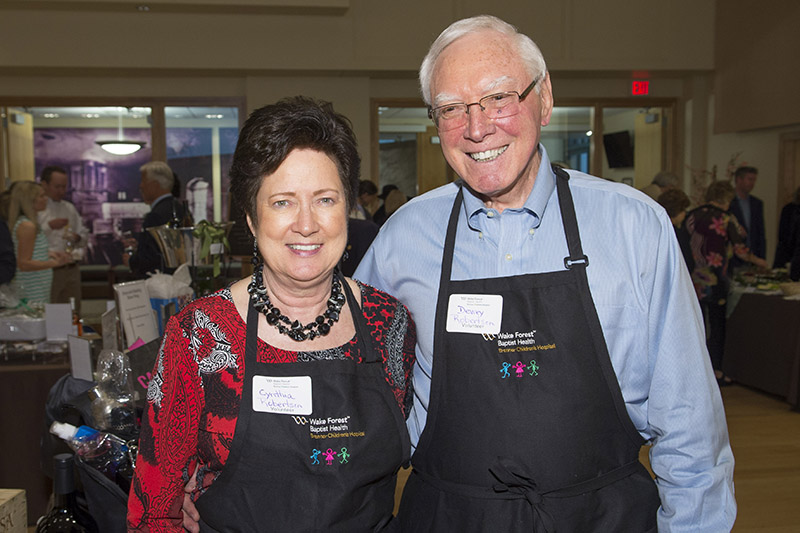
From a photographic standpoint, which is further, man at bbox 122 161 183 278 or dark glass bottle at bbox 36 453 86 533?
man at bbox 122 161 183 278

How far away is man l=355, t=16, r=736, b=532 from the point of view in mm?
1333

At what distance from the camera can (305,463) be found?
1276 mm

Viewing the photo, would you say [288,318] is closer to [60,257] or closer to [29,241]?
[60,257]

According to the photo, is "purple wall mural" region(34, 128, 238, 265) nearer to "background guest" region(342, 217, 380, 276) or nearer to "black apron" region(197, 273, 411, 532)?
"background guest" region(342, 217, 380, 276)

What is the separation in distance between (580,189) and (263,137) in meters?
0.67

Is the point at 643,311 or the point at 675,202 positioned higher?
the point at 675,202

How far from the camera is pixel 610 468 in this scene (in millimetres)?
1377

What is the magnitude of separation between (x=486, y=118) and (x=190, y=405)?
2.62ft

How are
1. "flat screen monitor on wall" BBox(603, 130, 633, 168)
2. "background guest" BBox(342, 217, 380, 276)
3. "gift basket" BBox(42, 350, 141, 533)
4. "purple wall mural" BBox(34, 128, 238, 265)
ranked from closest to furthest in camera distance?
1. "gift basket" BBox(42, 350, 141, 533)
2. "background guest" BBox(342, 217, 380, 276)
3. "purple wall mural" BBox(34, 128, 238, 265)
4. "flat screen monitor on wall" BBox(603, 130, 633, 168)

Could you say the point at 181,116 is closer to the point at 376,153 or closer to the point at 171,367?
the point at 376,153

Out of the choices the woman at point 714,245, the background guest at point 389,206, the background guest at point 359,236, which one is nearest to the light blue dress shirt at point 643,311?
the background guest at point 359,236

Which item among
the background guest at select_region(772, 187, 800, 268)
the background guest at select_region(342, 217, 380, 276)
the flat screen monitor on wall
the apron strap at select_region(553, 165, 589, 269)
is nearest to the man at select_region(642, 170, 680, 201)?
the background guest at select_region(772, 187, 800, 268)

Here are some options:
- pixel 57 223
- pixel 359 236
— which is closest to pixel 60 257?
pixel 57 223

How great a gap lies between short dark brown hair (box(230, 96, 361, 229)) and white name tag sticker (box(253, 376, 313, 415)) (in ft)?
1.07
